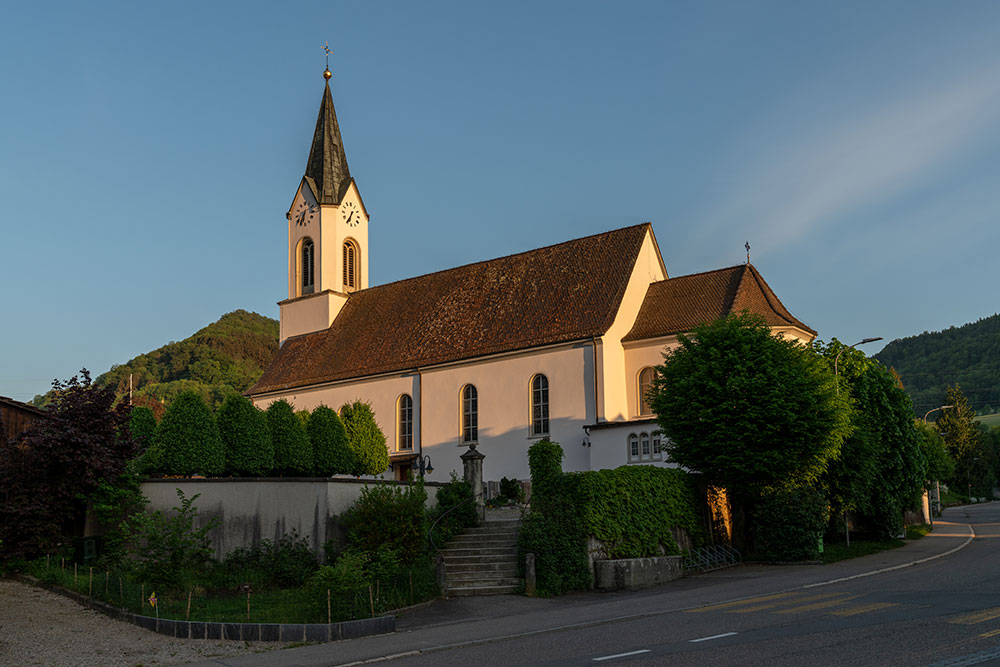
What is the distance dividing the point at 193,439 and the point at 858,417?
19248 millimetres

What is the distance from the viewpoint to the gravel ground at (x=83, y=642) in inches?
491

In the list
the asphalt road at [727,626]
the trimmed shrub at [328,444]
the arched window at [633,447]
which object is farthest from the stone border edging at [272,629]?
the arched window at [633,447]

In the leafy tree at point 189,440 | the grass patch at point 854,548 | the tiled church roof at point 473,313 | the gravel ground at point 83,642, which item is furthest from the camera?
the tiled church roof at point 473,313

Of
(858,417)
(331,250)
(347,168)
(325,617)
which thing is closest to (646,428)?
(858,417)

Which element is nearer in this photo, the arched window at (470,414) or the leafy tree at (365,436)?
the leafy tree at (365,436)

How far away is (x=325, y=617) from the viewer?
14.9 meters

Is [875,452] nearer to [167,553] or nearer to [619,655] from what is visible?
[619,655]

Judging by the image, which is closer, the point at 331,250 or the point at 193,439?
the point at 193,439

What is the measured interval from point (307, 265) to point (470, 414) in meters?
15.7

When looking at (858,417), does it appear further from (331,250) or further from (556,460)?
(331,250)

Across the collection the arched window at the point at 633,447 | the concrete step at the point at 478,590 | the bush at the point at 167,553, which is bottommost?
the concrete step at the point at 478,590

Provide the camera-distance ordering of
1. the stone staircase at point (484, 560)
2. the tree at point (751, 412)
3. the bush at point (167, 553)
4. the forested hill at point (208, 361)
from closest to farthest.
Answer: the bush at point (167, 553) → the stone staircase at point (484, 560) → the tree at point (751, 412) → the forested hill at point (208, 361)

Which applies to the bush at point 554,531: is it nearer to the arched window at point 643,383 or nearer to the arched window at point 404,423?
the arched window at point 643,383

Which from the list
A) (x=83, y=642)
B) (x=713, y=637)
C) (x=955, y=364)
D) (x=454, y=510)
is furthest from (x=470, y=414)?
(x=955, y=364)
